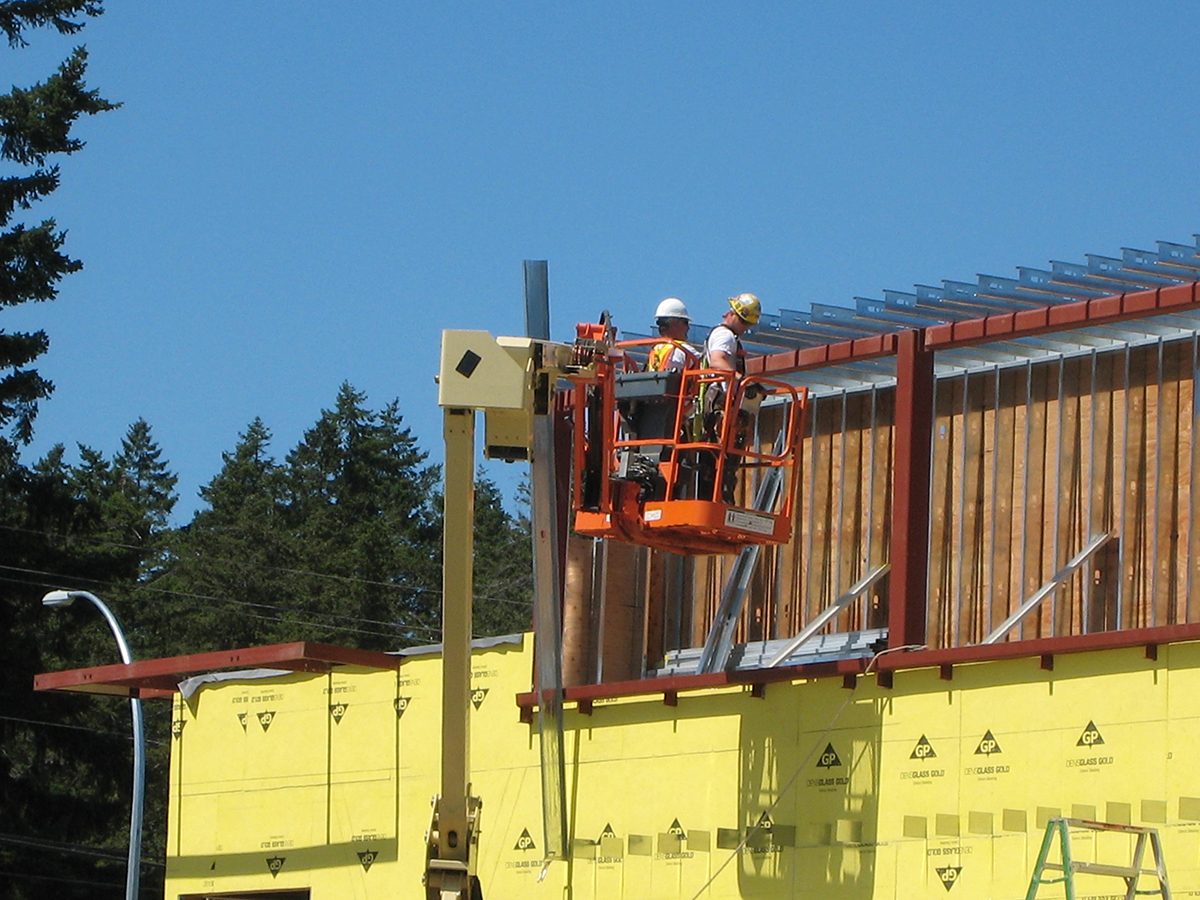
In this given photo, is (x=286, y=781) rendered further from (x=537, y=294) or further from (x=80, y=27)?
(x=80, y=27)

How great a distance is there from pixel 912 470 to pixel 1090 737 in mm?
3561

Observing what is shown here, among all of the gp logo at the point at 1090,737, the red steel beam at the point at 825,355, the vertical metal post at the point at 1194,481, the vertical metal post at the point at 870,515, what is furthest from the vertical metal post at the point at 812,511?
the gp logo at the point at 1090,737

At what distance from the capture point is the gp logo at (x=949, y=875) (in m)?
18.5

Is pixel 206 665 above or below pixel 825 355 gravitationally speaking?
below

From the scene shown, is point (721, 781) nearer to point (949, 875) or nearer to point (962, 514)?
point (949, 875)

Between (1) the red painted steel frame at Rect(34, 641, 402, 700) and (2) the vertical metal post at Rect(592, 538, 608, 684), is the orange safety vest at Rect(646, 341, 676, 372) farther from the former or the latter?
(1) the red painted steel frame at Rect(34, 641, 402, 700)

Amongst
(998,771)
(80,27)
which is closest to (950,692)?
(998,771)

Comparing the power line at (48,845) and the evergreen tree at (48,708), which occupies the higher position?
the evergreen tree at (48,708)

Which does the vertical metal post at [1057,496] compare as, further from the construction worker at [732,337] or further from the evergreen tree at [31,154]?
the evergreen tree at [31,154]

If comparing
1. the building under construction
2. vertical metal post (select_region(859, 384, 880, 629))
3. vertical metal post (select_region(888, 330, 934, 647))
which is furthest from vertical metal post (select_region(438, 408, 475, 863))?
vertical metal post (select_region(859, 384, 880, 629))

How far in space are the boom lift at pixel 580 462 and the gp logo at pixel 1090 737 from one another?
3285 mm

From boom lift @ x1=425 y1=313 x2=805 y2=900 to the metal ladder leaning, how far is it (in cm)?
433

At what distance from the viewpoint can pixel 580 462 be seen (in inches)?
768

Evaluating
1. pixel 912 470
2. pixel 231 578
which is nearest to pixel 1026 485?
pixel 912 470
